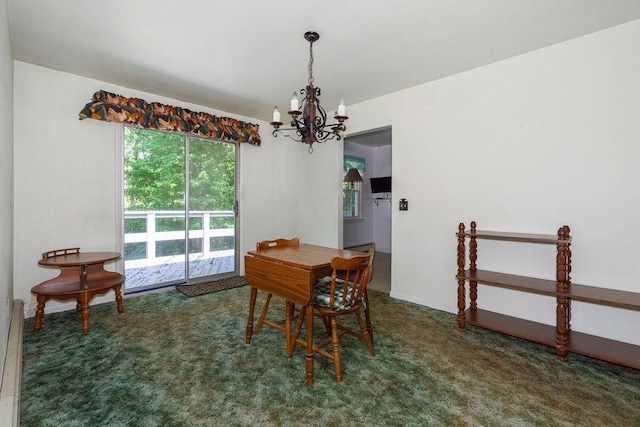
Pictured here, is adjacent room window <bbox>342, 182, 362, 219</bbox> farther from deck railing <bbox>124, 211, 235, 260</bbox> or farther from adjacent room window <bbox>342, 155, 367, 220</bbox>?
deck railing <bbox>124, 211, 235, 260</bbox>

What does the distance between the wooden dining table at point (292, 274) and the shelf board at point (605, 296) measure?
157 centimetres

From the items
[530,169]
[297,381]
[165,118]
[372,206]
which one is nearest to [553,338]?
[530,169]

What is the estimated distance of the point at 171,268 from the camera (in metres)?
3.83

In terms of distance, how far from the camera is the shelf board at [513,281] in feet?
6.82

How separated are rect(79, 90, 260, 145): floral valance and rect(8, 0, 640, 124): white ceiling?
0.78ft

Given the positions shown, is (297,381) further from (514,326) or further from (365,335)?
(514,326)

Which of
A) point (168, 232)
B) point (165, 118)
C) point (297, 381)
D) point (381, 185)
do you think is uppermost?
point (165, 118)

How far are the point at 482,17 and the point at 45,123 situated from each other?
3.81 m

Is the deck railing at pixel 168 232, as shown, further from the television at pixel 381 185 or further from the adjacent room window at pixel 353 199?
the television at pixel 381 185

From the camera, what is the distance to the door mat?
340 cm

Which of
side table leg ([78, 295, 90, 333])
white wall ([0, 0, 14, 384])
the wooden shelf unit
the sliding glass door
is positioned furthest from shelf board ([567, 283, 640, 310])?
the sliding glass door

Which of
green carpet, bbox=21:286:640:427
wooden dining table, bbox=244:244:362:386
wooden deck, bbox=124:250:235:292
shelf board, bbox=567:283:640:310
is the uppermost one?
wooden dining table, bbox=244:244:362:386

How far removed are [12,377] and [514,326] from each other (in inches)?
130

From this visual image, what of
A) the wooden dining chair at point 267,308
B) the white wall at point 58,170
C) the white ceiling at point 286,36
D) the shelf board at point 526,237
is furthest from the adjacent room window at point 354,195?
the shelf board at point 526,237
